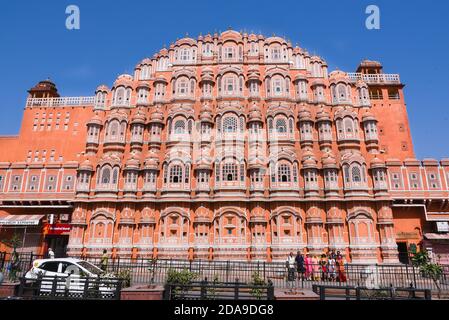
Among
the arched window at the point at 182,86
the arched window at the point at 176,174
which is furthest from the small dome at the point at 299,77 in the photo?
the arched window at the point at 176,174

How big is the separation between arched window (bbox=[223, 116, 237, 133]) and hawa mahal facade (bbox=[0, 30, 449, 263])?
0.50 ft

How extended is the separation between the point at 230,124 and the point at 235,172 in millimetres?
4888

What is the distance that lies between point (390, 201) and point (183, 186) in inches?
722

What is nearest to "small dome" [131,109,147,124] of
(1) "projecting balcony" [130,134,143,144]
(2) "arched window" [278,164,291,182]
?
(1) "projecting balcony" [130,134,143,144]

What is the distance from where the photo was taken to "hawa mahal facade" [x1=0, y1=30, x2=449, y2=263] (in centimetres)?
2747

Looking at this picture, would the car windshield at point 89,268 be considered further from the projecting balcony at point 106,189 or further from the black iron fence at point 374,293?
the projecting balcony at point 106,189

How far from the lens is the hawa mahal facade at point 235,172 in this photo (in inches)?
1081

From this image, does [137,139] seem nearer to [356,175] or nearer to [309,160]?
[309,160]

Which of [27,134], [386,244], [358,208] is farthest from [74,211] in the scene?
[386,244]

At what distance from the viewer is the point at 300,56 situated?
34188 mm

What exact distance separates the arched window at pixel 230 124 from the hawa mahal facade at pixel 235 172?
154mm

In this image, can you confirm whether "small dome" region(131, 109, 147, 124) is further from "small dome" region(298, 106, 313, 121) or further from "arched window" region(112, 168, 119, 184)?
"small dome" region(298, 106, 313, 121)

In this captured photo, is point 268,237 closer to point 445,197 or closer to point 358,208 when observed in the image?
point 358,208

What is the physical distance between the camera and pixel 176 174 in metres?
29.3
